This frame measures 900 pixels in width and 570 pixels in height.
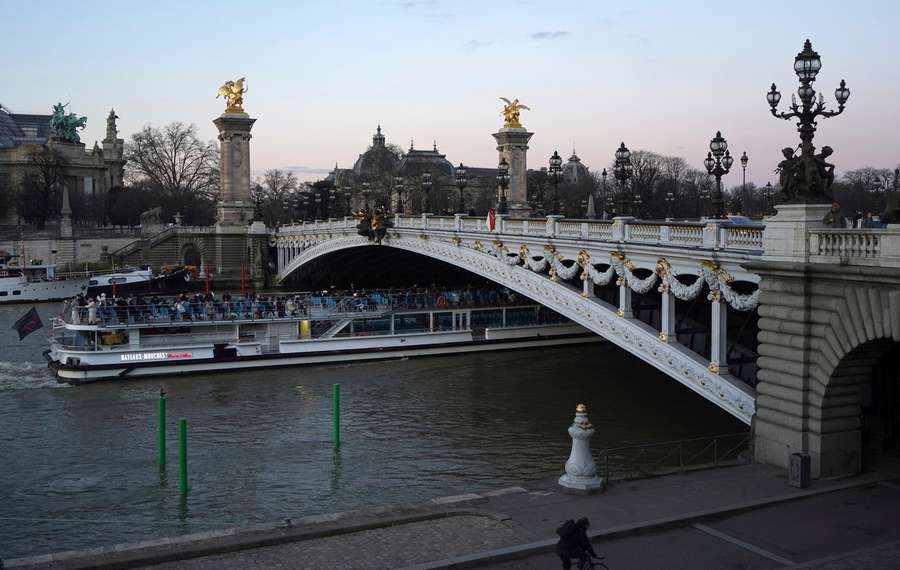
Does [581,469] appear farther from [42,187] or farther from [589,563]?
[42,187]

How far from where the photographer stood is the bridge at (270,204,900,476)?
1437cm

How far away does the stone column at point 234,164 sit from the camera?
74438 millimetres

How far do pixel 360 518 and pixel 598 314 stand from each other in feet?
38.6

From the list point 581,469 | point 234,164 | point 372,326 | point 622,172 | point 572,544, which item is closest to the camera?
point 572,544

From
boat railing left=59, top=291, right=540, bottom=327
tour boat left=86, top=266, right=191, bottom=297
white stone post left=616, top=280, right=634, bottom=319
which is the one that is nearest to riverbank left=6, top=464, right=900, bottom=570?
white stone post left=616, top=280, right=634, bottom=319

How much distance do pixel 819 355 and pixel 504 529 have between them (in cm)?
603

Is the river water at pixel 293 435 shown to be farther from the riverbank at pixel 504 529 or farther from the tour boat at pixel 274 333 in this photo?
the riverbank at pixel 504 529

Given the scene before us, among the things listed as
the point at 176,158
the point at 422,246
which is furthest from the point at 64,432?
the point at 176,158

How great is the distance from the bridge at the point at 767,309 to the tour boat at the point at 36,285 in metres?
40.4

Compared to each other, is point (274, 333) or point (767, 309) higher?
point (767, 309)

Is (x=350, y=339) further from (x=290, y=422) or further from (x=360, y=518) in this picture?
(x=360, y=518)

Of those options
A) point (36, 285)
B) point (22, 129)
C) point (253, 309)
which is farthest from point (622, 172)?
point (22, 129)

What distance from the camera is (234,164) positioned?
245 feet

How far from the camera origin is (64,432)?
24.3 metres
